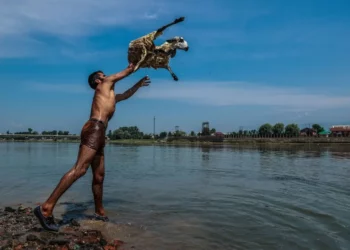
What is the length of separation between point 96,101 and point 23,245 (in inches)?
103

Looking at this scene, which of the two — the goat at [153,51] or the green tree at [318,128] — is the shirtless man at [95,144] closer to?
the goat at [153,51]

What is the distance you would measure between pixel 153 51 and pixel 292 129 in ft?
435

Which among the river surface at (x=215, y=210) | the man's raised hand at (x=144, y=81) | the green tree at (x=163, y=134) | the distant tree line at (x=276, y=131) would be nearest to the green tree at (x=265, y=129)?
the distant tree line at (x=276, y=131)

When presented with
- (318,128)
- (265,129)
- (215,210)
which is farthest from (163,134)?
(215,210)

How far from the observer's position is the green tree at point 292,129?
429 ft

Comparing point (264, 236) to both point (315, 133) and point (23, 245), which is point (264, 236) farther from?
point (315, 133)

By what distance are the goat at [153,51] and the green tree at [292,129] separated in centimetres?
13037

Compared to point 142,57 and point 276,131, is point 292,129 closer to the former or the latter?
point 276,131

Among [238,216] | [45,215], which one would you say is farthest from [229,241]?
[45,215]

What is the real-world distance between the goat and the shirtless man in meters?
0.25

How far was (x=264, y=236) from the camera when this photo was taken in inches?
228

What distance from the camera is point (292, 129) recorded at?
13225 centimetres

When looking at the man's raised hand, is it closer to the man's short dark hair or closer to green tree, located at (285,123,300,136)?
the man's short dark hair

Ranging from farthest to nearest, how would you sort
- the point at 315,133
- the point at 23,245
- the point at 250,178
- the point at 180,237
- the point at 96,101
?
the point at 315,133, the point at 250,178, the point at 96,101, the point at 180,237, the point at 23,245
